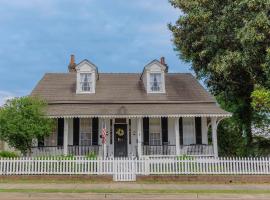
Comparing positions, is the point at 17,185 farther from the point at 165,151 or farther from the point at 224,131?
the point at 224,131

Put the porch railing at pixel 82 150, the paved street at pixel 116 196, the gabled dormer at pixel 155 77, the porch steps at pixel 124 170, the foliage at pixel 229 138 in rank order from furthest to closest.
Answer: the foliage at pixel 229 138 → the gabled dormer at pixel 155 77 → the porch railing at pixel 82 150 → the porch steps at pixel 124 170 → the paved street at pixel 116 196

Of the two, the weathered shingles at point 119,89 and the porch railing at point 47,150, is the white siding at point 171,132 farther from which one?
the porch railing at point 47,150

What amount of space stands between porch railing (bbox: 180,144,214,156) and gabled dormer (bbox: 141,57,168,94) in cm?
438

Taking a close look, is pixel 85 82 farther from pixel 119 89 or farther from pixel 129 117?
pixel 129 117

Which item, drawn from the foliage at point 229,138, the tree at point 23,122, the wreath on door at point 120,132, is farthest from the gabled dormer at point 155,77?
the tree at point 23,122

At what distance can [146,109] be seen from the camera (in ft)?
67.7

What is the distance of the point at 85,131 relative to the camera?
21469 mm

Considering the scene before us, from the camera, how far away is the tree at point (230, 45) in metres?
19.5

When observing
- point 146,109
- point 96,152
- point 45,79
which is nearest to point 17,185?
point 96,152

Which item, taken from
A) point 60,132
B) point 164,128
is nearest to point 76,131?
point 60,132

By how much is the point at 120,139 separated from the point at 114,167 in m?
5.92

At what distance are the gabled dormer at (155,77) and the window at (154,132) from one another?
91.6 inches

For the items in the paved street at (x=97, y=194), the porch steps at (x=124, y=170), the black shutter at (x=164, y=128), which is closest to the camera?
the paved street at (x=97, y=194)

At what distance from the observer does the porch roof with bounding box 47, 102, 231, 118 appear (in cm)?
1956
